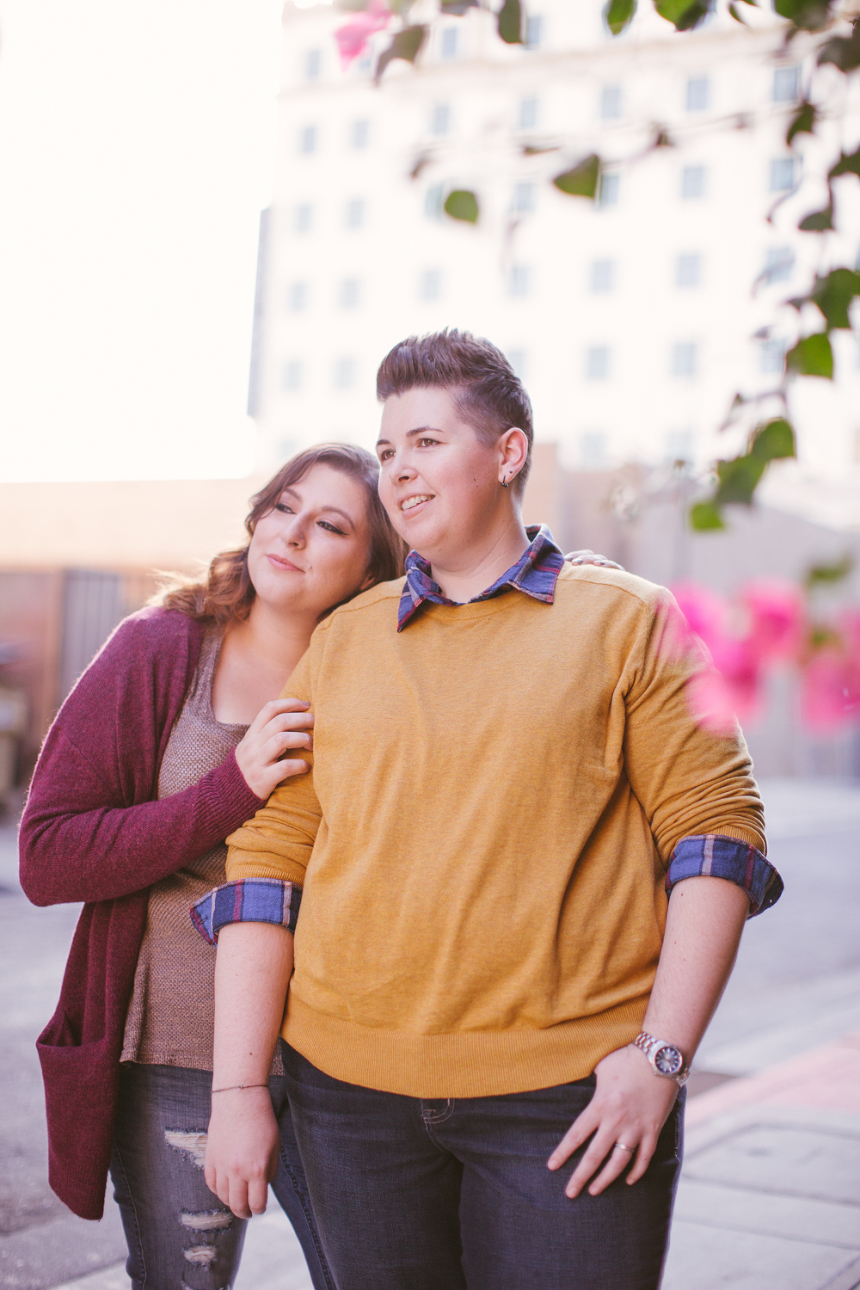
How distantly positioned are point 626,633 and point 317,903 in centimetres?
56

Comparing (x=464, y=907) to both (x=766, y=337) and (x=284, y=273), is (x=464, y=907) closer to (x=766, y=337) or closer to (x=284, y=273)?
(x=766, y=337)

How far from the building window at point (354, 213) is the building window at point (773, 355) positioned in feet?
174

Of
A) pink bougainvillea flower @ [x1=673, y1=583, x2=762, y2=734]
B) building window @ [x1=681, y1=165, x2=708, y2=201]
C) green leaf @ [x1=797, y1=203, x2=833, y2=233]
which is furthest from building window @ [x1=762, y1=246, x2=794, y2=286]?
building window @ [x1=681, y1=165, x2=708, y2=201]

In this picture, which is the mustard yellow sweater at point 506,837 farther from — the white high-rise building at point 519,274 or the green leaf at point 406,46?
the white high-rise building at point 519,274

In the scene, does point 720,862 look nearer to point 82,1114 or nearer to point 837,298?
point 837,298

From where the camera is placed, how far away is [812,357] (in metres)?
0.95

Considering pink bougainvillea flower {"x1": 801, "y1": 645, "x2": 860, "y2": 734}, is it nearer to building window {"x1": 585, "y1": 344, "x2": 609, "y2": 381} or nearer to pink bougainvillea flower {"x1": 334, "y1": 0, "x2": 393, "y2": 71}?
pink bougainvillea flower {"x1": 334, "y1": 0, "x2": 393, "y2": 71}

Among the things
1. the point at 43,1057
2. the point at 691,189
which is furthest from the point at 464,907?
the point at 691,189

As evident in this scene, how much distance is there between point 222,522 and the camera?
14.5m

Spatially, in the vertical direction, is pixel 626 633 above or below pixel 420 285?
below

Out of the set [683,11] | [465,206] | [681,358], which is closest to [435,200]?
[465,206]

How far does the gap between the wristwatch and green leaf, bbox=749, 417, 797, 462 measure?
85 centimetres

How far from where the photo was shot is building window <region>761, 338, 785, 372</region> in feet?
3.45

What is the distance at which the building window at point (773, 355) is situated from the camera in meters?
1.05
